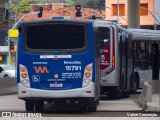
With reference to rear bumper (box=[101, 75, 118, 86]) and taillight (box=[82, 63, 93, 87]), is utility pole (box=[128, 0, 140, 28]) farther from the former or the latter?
taillight (box=[82, 63, 93, 87])

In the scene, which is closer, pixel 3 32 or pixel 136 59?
pixel 136 59

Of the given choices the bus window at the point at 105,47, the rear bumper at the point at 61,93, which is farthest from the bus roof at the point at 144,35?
the rear bumper at the point at 61,93

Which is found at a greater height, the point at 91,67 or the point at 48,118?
the point at 91,67

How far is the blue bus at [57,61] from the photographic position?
18.0 m

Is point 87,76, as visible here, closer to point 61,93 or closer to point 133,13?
point 61,93

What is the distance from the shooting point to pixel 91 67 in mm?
18078

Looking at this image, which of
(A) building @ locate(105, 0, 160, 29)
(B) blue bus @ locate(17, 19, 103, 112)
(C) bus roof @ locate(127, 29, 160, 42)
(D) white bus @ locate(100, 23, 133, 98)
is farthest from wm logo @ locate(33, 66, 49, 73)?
(A) building @ locate(105, 0, 160, 29)

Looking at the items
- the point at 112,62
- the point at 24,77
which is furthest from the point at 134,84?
the point at 24,77

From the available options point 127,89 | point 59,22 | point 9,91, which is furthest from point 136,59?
point 59,22

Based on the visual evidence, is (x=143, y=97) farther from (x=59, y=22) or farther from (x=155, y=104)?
(x=59, y=22)

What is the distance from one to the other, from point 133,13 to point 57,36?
33.1 metres

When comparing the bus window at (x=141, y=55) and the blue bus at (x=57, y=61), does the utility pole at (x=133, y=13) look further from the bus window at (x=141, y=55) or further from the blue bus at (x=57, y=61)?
the blue bus at (x=57, y=61)

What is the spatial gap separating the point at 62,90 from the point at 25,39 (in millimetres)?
2057

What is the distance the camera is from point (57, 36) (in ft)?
60.3
